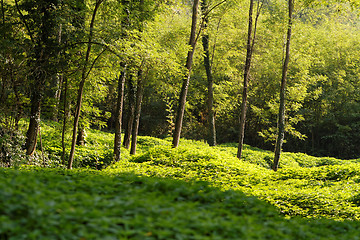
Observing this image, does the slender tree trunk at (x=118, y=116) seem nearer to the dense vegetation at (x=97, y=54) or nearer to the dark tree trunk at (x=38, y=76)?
the dense vegetation at (x=97, y=54)

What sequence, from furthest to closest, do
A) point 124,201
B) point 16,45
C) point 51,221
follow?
1. point 16,45
2. point 124,201
3. point 51,221

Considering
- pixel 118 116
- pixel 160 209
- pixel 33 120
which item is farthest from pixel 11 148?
pixel 160 209

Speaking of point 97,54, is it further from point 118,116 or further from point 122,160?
point 122,160

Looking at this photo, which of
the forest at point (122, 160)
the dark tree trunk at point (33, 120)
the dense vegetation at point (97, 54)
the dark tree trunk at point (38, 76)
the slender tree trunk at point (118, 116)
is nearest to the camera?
the forest at point (122, 160)

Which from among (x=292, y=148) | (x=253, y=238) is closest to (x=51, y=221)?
(x=253, y=238)

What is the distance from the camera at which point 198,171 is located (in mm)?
10961

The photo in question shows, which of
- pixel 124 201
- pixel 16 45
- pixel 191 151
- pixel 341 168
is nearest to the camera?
pixel 124 201

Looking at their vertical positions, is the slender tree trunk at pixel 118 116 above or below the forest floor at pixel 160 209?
above

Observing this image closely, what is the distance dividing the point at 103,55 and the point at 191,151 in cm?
529

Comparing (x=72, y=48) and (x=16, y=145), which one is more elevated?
(x=72, y=48)

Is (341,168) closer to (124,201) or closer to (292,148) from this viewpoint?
(124,201)

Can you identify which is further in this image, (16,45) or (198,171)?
(198,171)

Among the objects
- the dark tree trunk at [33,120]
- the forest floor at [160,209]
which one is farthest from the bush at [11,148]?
the forest floor at [160,209]

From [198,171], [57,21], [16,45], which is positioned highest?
[57,21]
